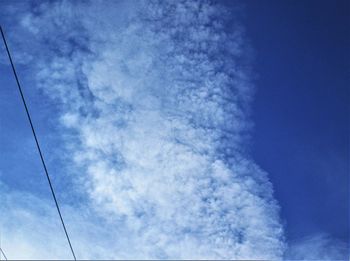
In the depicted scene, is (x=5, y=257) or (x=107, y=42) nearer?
(x=107, y=42)

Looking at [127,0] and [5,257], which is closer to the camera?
[127,0]

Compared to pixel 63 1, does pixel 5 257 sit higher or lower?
lower

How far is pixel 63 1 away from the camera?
21.9ft

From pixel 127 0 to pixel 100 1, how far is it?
571 mm

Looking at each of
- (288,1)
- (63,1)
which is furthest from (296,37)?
Answer: (63,1)

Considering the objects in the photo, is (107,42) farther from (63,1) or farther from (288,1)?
(288,1)

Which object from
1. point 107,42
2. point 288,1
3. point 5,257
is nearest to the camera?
point 288,1

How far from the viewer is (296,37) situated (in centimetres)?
657

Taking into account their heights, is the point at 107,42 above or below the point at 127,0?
below

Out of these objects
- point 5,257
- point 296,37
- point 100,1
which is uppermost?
point 100,1

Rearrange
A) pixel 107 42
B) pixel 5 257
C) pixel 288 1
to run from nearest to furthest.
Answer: pixel 288 1, pixel 107 42, pixel 5 257

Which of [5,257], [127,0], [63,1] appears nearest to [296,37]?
[127,0]

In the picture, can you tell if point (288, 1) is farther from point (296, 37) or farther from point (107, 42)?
point (107, 42)

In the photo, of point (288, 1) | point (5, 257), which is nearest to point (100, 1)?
point (288, 1)
